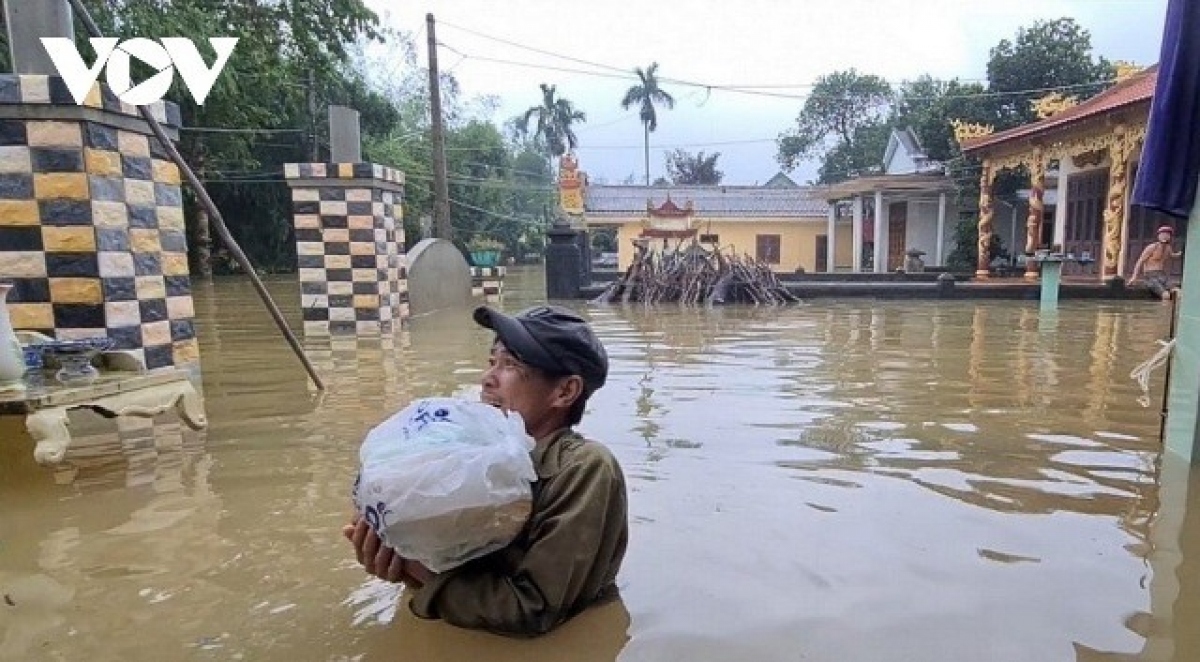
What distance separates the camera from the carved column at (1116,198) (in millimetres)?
15602

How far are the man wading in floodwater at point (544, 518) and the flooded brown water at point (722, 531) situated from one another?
0.17 m

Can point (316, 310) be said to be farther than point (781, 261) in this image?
No

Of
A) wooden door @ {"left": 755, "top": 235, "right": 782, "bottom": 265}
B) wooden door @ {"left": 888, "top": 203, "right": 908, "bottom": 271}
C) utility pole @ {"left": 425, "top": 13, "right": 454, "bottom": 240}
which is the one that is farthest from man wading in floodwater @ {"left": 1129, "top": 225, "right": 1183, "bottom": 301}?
wooden door @ {"left": 755, "top": 235, "right": 782, "bottom": 265}

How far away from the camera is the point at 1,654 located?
203 cm

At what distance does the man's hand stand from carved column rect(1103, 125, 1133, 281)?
17.0 m

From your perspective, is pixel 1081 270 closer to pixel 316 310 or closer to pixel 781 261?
pixel 781 261

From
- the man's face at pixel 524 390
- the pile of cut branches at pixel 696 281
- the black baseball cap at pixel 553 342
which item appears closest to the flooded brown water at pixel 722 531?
the man's face at pixel 524 390

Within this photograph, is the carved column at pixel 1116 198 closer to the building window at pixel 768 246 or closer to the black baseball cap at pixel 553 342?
the building window at pixel 768 246

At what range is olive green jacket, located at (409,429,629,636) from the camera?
71.2 inches

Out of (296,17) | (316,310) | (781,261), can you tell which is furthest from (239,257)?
(781,261)

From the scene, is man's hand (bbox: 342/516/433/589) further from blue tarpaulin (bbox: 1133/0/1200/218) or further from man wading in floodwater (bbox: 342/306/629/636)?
blue tarpaulin (bbox: 1133/0/1200/218)

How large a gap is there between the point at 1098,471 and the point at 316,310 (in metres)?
8.39

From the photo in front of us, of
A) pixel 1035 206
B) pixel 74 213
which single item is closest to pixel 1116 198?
pixel 1035 206

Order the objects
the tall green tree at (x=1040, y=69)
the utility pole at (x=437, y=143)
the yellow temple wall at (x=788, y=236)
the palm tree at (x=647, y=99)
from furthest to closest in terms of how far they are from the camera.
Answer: the palm tree at (x=647, y=99) → the yellow temple wall at (x=788, y=236) → the tall green tree at (x=1040, y=69) → the utility pole at (x=437, y=143)
